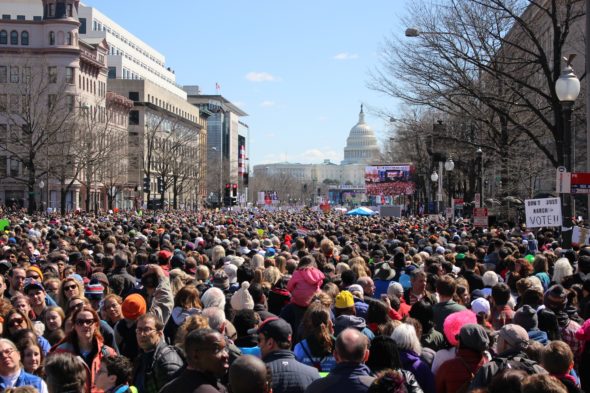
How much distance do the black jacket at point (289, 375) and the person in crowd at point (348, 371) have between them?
1.13ft

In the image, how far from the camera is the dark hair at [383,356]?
6566 millimetres

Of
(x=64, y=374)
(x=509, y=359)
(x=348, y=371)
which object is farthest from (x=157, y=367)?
(x=509, y=359)

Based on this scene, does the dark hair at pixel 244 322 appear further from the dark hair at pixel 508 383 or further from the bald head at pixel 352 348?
the dark hair at pixel 508 383

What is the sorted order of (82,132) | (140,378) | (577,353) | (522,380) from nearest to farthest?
(522,380), (140,378), (577,353), (82,132)

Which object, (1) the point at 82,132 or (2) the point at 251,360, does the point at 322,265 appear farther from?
(1) the point at 82,132

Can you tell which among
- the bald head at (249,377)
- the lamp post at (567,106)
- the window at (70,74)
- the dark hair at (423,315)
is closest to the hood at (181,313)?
the dark hair at (423,315)

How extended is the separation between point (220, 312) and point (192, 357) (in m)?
2.11

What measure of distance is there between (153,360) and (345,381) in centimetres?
189

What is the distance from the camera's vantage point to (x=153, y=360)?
713cm

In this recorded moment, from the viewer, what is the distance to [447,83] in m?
24.3

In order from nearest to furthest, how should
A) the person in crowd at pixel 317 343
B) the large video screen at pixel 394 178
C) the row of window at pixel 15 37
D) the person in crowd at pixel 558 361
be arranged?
the person in crowd at pixel 558 361
the person in crowd at pixel 317 343
the large video screen at pixel 394 178
the row of window at pixel 15 37

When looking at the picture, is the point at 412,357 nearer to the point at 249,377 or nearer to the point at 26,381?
the point at 249,377

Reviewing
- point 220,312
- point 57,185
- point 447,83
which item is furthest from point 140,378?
point 57,185

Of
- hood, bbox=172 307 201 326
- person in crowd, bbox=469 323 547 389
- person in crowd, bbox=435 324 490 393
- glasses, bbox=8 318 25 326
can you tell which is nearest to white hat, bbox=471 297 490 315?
person in crowd, bbox=469 323 547 389
